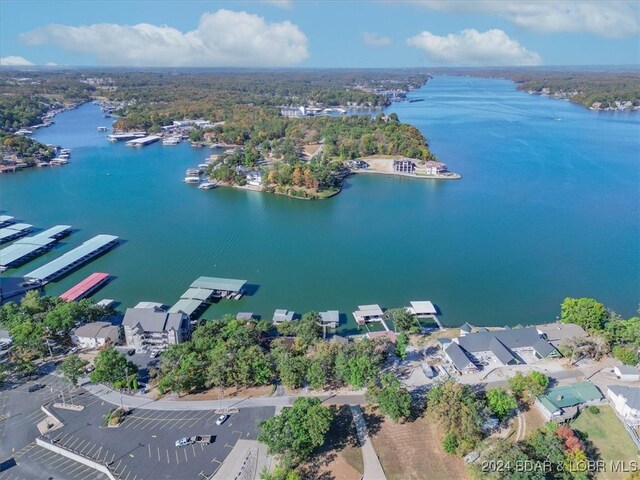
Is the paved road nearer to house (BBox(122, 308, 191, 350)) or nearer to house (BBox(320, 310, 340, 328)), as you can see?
house (BBox(122, 308, 191, 350))

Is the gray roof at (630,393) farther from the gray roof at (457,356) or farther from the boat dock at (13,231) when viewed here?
the boat dock at (13,231)

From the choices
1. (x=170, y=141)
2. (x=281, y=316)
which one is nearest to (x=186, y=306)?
(x=281, y=316)

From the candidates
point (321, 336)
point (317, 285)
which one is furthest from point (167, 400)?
point (317, 285)

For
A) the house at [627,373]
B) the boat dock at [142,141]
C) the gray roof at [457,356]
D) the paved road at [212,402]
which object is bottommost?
the paved road at [212,402]

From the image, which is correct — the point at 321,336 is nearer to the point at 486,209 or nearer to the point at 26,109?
the point at 486,209

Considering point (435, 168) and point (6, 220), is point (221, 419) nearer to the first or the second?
point (6, 220)


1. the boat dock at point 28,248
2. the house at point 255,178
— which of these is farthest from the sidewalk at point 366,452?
the house at point 255,178
